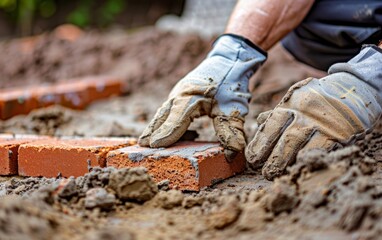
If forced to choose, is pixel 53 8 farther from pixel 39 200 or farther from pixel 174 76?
pixel 39 200

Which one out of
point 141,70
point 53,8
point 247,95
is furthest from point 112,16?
point 247,95

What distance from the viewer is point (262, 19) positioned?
2.80 meters

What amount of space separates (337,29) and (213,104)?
3.51ft

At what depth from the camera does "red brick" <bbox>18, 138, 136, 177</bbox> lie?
7.68ft

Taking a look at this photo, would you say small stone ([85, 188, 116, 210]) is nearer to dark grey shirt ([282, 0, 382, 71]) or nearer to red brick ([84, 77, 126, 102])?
dark grey shirt ([282, 0, 382, 71])

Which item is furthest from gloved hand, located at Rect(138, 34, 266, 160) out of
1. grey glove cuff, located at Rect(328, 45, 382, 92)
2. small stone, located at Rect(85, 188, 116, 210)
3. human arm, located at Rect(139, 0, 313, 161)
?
small stone, located at Rect(85, 188, 116, 210)

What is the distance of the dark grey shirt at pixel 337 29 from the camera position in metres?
2.95

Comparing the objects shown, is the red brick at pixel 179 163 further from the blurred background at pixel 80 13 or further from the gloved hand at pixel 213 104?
the blurred background at pixel 80 13

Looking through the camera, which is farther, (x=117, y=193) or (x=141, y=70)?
(x=141, y=70)

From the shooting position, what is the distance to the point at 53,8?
496 inches

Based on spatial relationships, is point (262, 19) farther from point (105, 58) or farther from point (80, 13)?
point (80, 13)

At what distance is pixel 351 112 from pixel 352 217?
2.49 feet

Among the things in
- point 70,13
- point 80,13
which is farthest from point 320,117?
point 70,13

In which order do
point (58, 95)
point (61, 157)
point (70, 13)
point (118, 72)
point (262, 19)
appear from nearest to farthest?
point (61, 157)
point (262, 19)
point (58, 95)
point (118, 72)
point (70, 13)
